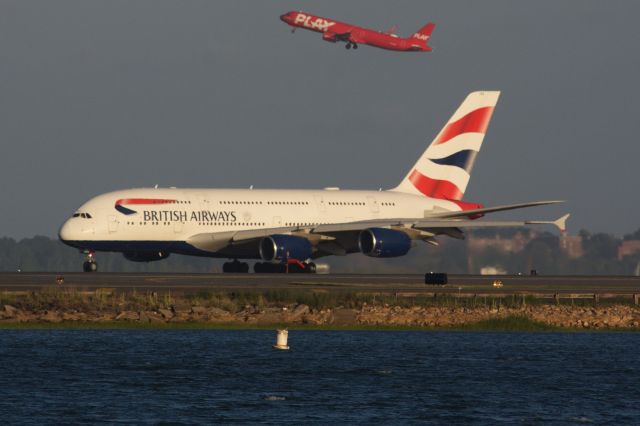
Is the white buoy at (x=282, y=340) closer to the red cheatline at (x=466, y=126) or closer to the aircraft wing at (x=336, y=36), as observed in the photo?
the red cheatline at (x=466, y=126)

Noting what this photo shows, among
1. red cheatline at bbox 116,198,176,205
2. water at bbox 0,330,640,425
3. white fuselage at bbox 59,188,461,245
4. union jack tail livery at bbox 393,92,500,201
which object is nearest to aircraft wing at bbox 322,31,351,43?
union jack tail livery at bbox 393,92,500,201

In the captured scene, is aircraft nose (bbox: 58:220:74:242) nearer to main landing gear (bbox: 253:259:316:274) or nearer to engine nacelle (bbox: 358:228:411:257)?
main landing gear (bbox: 253:259:316:274)

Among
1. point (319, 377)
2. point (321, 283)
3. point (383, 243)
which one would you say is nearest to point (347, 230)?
point (383, 243)

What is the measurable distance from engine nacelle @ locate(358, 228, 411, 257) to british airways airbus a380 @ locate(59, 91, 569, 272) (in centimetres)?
6

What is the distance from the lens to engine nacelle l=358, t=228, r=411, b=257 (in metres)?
92.4

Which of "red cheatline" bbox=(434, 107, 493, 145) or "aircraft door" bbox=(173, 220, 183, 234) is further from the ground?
"red cheatline" bbox=(434, 107, 493, 145)

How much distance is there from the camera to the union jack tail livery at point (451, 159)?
106m

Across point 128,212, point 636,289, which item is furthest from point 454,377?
point 128,212

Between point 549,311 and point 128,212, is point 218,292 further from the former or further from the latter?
point 128,212

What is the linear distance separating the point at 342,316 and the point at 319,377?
1597cm

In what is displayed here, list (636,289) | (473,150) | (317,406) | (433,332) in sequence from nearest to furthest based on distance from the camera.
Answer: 1. (317,406)
2. (433,332)
3. (636,289)
4. (473,150)

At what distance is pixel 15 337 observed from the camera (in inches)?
2368

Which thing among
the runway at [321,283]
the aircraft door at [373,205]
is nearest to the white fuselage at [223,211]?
the aircraft door at [373,205]

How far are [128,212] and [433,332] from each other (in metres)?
29.0
